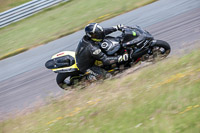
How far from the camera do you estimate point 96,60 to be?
24.6 feet

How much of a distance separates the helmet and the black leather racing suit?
0.19 metres

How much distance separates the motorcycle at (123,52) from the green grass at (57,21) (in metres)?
5.28

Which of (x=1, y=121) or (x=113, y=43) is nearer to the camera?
(x=1, y=121)

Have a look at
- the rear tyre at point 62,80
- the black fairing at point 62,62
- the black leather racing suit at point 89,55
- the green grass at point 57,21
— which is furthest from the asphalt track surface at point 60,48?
the black leather racing suit at point 89,55

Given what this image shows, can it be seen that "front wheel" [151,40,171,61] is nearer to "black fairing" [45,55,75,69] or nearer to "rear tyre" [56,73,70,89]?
"black fairing" [45,55,75,69]

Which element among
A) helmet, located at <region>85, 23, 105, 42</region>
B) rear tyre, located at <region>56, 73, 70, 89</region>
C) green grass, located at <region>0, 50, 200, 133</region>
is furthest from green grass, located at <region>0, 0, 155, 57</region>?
green grass, located at <region>0, 50, 200, 133</region>

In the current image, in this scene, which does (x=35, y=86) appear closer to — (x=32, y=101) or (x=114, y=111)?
(x=32, y=101)

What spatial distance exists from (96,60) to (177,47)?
2516mm

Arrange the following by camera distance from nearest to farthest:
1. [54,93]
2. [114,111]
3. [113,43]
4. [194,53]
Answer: [114,111] < [194,53] < [113,43] < [54,93]

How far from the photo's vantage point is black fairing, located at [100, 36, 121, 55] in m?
7.11

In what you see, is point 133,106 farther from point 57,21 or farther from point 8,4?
point 8,4

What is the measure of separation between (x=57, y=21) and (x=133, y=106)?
10.7 metres

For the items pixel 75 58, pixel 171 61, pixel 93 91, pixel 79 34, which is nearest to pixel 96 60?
pixel 75 58

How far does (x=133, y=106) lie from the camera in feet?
16.0
